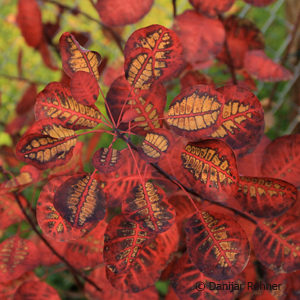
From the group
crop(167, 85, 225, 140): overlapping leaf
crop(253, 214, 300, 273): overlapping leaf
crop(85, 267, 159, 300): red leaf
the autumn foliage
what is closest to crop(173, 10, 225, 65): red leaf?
the autumn foliage

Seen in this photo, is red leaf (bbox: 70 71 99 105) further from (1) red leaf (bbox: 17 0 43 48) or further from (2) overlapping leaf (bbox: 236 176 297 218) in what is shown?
(1) red leaf (bbox: 17 0 43 48)

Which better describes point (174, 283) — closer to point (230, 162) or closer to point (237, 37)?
point (230, 162)

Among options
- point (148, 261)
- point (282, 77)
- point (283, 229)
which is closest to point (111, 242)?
point (148, 261)

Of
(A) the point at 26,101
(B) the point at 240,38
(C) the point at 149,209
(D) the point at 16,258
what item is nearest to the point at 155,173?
(C) the point at 149,209

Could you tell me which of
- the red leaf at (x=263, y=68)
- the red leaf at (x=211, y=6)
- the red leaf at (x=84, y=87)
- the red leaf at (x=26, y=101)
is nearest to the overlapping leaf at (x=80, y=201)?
the red leaf at (x=84, y=87)

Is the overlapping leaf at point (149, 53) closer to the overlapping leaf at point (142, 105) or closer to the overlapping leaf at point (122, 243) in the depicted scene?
the overlapping leaf at point (142, 105)

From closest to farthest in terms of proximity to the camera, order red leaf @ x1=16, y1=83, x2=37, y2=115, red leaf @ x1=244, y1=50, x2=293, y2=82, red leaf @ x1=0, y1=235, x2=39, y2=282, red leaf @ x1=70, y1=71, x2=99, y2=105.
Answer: red leaf @ x1=70, y1=71, x2=99, y2=105 → red leaf @ x1=0, y1=235, x2=39, y2=282 → red leaf @ x1=244, y1=50, x2=293, y2=82 → red leaf @ x1=16, y1=83, x2=37, y2=115
